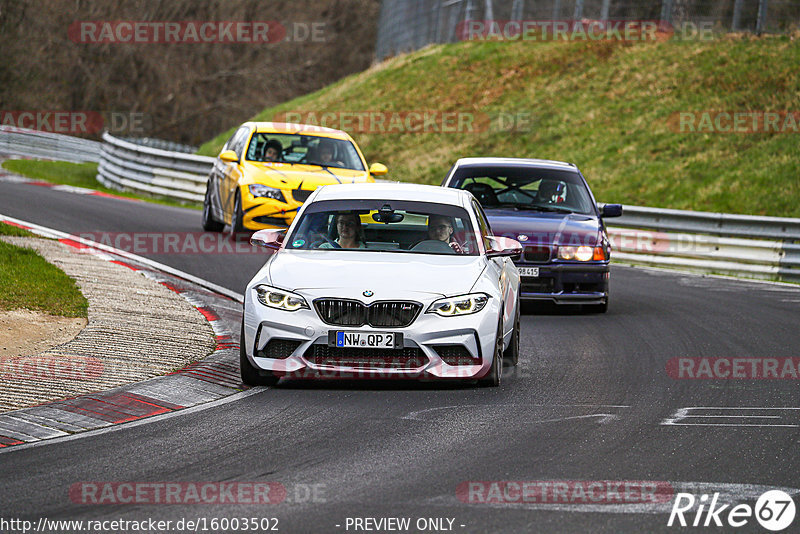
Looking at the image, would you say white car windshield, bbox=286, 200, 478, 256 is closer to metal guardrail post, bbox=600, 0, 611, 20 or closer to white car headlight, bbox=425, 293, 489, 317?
white car headlight, bbox=425, 293, 489, 317

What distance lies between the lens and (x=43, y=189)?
26844 millimetres

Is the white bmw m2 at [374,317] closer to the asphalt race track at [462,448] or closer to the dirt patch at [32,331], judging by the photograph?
the asphalt race track at [462,448]

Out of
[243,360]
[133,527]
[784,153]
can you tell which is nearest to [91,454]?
[133,527]

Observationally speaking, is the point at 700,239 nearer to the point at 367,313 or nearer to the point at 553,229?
the point at 553,229

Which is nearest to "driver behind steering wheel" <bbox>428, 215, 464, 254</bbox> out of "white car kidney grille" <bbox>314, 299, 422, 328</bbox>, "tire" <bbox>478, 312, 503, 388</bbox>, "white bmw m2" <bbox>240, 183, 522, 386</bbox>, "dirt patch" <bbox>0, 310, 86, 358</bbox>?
"white bmw m2" <bbox>240, 183, 522, 386</bbox>

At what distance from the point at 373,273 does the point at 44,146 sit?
3343cm

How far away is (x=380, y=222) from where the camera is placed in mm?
10711

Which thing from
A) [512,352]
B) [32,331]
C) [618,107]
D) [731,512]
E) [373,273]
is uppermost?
[618,107]

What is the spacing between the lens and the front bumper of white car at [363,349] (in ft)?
30.0

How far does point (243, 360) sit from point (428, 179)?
25451 millimetres

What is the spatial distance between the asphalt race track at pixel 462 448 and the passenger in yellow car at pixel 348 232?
1.21 metres

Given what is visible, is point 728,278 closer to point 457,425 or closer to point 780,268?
point 780,268

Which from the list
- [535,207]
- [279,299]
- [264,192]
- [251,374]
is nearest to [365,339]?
[279,299]

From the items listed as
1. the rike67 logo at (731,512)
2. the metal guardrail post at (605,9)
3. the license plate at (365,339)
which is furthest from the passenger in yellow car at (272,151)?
the metal guardrail post at (605,9)
